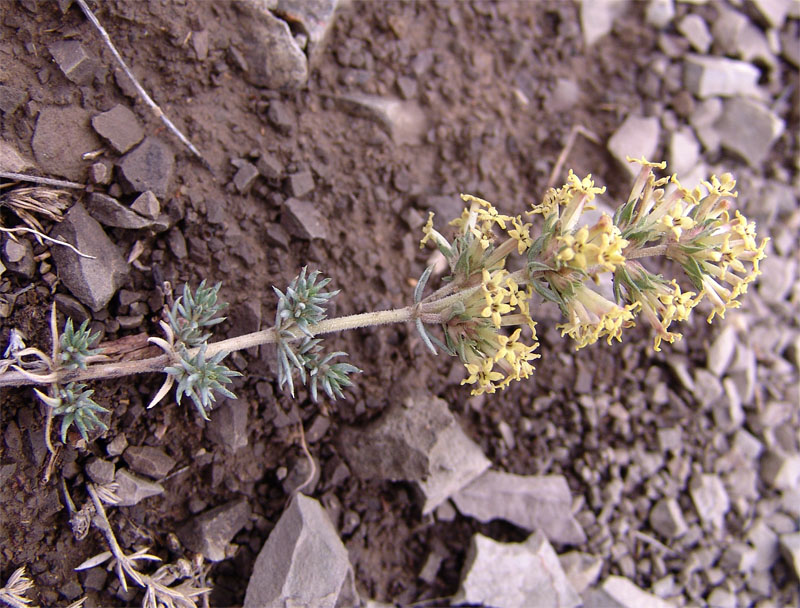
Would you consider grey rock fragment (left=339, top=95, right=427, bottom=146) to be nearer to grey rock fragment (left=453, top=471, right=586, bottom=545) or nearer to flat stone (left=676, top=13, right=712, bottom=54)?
Answer: grey rock fragment (left=453, top=471, right=586, bottom=545)

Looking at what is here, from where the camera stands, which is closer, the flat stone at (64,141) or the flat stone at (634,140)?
the flat stone at (64,141)

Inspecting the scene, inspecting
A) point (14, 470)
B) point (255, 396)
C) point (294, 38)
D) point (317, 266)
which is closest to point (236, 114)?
point (294, 38)

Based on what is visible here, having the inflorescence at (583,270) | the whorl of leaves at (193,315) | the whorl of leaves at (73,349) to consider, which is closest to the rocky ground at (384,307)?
the whorl of leaves at (73,349)

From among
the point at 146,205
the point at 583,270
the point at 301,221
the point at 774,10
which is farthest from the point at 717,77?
the point at 146,205

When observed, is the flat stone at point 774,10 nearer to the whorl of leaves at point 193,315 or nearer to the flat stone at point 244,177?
the flat stone at point 244,177

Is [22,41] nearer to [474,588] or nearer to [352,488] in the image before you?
[352,488]
